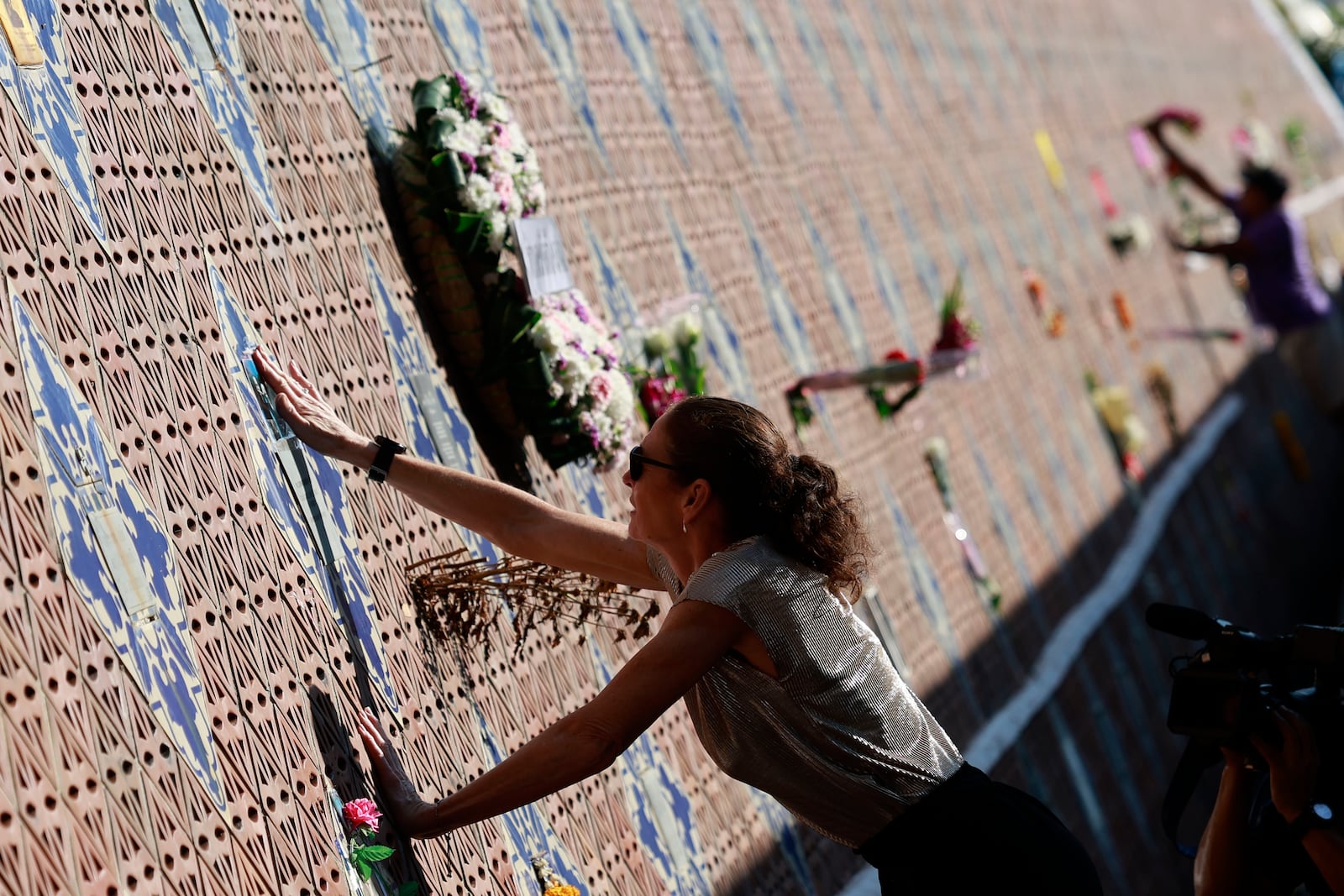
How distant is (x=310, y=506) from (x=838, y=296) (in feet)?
10.3

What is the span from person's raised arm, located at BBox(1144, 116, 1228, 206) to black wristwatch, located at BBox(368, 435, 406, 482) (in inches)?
266

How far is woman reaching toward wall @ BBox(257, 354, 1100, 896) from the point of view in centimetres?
220

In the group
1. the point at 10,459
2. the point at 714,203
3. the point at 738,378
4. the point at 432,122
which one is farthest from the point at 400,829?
the point at 714,203

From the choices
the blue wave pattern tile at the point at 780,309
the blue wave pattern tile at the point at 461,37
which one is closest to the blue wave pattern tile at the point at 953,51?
the blue wave pattern tile at the point at 780,309

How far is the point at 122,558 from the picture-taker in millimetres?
2189

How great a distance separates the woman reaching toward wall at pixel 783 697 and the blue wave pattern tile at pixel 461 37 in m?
1.76

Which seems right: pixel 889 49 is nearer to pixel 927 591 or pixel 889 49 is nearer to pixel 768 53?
pixel 768 53

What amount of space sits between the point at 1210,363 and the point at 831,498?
23.3ft

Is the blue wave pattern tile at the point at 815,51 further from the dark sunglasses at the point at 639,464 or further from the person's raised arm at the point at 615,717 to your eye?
the person's raised arm at the point at 615,717

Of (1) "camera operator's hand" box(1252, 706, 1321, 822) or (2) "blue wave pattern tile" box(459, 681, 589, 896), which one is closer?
(1) "camera operator's hand" box(1252, 706, 1321, 822)

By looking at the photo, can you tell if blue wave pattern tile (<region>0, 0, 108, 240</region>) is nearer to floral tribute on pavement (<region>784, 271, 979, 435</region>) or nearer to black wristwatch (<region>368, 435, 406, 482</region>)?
black wristwatch (<region>368, 435, 406, 482</region>)

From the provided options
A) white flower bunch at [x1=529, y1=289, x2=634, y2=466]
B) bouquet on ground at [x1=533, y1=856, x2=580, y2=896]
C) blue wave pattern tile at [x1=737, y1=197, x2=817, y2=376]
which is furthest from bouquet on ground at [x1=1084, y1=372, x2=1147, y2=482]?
bouquet on ground at [x1=533, y1=856, x2=580, y2=896]

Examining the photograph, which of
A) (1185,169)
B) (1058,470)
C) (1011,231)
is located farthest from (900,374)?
(1185,169)

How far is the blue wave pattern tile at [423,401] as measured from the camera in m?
3.11
